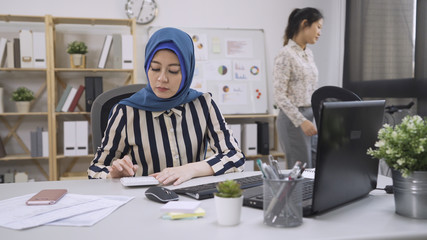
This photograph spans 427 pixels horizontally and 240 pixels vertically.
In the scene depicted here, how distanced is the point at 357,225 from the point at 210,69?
10.4 ft

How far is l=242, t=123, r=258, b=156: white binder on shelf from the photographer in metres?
3.81

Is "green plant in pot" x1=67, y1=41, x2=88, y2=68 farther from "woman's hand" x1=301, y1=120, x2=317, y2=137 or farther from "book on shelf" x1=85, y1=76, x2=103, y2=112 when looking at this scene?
"woman's hand" x1=301, y1=120, x2=317, y2=137

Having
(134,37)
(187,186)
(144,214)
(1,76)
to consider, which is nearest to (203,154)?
(187,186)

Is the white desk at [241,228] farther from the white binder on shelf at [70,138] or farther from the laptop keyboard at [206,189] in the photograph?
the white binder on shelf at [70,138]

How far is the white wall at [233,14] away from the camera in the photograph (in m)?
3.65

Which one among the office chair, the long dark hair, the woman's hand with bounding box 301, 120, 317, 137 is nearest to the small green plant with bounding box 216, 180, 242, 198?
the office chair

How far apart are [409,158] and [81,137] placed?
3057mm

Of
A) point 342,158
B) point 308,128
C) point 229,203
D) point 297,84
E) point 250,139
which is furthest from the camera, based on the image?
point 250,139

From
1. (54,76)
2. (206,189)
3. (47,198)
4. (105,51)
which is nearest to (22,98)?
(54,76)

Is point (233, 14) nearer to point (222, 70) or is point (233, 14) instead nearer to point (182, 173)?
point (222, 70)

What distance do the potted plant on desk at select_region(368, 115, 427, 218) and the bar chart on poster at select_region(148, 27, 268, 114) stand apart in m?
3.02

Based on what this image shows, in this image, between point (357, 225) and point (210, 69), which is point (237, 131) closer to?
point (210, 69)

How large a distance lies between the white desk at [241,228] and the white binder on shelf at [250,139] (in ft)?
9.28

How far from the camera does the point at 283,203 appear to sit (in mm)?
807
